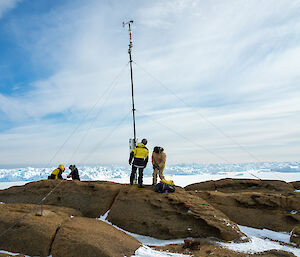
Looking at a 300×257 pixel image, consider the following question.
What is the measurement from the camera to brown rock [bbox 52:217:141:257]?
6199mm

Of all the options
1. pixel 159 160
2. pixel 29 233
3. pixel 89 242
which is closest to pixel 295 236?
pixel 159 160

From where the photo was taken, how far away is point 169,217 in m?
9.64

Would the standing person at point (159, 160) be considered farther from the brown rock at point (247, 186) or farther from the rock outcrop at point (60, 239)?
the brown rock at point (247, 186)

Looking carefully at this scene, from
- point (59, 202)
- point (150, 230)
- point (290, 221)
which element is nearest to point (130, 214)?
point (150, 230)

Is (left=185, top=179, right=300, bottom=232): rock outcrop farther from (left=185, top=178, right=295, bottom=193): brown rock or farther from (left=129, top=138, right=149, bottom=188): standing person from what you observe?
(left=129, top=138, right=149, bottom=188): standing person

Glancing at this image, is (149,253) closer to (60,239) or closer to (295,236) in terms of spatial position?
(60,239)

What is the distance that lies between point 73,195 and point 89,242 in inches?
236

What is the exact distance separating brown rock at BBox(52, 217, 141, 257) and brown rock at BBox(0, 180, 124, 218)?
11.5ft

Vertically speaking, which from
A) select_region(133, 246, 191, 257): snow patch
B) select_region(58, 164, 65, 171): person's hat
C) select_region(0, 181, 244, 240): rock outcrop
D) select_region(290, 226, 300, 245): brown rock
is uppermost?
select_region(58, 164, 65, 171): person's hat

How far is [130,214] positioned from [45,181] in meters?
6.85

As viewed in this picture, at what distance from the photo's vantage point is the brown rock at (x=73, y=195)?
11.2 metres

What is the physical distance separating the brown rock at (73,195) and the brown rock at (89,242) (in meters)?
3.50

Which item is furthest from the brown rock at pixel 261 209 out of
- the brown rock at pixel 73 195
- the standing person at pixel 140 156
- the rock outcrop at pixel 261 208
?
the brown rock at pixel 73 195

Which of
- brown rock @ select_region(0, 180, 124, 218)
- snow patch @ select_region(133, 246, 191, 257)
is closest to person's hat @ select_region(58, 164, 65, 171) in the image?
brown rock @ select_region(0, 180, 124, 218)
